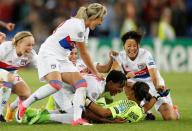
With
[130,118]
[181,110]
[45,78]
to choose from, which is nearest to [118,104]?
[130,118]

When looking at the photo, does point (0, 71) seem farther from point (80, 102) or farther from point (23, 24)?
point (23, 24)

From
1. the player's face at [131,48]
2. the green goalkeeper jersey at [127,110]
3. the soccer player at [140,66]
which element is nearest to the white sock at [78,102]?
the green goalkeeper jersey at [127,110]

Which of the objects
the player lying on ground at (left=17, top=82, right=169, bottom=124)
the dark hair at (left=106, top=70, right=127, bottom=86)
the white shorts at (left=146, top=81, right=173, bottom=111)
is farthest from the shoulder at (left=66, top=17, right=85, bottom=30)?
the white shorts at (left=146, top=81, right=173, bottom=111)

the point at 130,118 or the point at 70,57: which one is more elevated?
the point at 70,57

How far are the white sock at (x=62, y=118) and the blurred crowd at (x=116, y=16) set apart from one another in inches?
551

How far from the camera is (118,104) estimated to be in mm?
11867

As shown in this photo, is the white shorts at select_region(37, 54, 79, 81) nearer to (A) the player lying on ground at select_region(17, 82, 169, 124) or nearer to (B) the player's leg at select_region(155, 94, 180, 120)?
(A) the player lying on ground at select_region(17, 82, 169, 124)

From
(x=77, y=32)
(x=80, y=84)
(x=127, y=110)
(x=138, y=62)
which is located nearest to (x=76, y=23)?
(x=77, y=32)

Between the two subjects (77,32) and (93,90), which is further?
(93,90)

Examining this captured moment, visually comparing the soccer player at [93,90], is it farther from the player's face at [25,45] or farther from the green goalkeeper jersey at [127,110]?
the player's face at [25,45]

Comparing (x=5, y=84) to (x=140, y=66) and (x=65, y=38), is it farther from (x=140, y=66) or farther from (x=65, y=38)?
(x=140, y=66)

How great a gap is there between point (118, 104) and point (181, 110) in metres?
2.62

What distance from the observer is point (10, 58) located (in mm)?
12172

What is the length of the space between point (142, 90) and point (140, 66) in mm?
667
